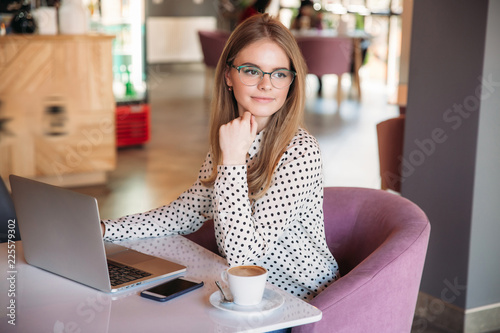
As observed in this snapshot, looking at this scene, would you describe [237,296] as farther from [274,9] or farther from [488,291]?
[274,9]

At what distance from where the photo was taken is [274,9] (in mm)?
12656

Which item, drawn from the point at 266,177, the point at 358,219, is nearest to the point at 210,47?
the point at 358,219

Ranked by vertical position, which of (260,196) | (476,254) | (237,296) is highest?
(260,196)

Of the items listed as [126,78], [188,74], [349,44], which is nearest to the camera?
[126,78]

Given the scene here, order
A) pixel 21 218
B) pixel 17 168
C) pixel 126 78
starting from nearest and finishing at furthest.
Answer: pixel 21 218
pixel 17 168
pixel 126 78

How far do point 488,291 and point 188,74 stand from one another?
9686 millimetres

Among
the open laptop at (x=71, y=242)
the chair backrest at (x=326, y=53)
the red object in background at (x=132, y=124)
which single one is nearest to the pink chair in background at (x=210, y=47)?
the chair backrest at (x=326, y=53)

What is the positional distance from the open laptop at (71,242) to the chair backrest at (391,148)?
2.08 metres

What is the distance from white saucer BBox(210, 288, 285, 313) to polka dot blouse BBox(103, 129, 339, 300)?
226 millimetres

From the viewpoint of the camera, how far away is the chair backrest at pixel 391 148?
352 centimetres

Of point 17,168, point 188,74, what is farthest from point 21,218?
point 188,74

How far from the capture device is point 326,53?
357 inches

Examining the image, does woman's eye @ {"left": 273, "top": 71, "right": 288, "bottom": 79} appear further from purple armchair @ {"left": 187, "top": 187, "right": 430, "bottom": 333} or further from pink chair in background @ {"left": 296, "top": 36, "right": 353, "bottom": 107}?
pink chair in background @ {"left": 296, "top": 36, "right": 353, "bottom": 107}

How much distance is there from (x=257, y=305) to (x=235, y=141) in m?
0.45
